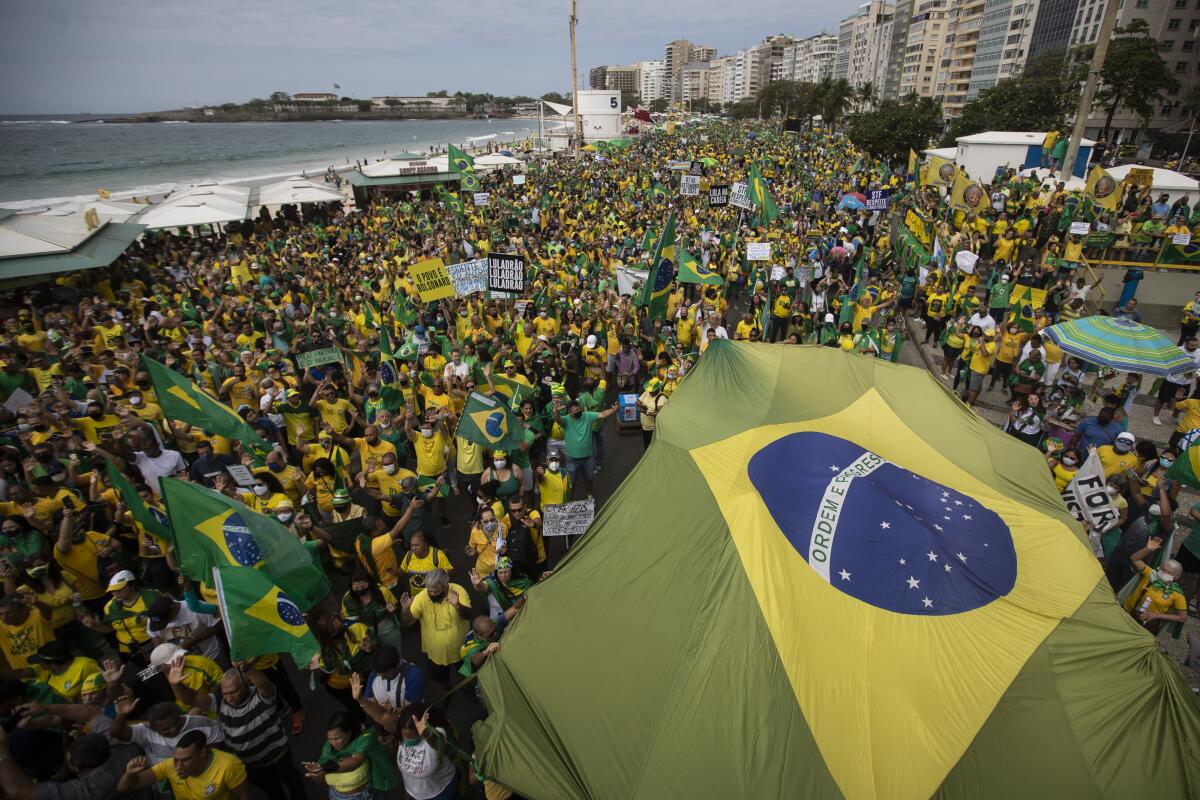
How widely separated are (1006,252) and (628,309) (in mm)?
12255

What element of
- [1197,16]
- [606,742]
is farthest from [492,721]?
[1197,16]

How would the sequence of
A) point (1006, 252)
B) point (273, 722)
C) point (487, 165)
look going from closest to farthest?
point (273, 722)
point (1006, 252)
point (487, 165)

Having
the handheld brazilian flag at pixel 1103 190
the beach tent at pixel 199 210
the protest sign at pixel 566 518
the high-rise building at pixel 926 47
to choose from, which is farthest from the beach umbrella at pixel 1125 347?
the high-rise building at pixel 926 47

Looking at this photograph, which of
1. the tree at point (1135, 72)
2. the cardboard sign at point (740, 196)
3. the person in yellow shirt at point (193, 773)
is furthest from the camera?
the tree at point (1135, 72)

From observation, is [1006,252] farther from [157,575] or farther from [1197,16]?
[1197,16]

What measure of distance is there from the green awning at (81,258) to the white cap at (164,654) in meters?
15.2

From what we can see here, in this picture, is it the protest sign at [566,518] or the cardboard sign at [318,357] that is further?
the cardboard sign at [318,357]

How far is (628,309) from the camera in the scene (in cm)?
1192

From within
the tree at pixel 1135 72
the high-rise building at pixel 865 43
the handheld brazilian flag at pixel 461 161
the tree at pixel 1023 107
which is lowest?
the handheld brazilian flag at pixel 461 161

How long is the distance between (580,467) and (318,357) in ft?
15.6

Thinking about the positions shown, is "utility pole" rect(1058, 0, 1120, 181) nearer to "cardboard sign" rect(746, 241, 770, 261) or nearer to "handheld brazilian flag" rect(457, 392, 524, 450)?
"cardboard sign" rect(746, 241, 770, 261)

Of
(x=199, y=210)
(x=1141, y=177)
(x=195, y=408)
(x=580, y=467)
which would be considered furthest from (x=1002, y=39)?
(x=195, y=408)

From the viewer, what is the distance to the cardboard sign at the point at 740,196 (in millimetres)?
16922

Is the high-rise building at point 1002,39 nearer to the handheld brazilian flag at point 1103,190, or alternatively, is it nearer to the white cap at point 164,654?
the handheld brazilian flag at point 1103,190
